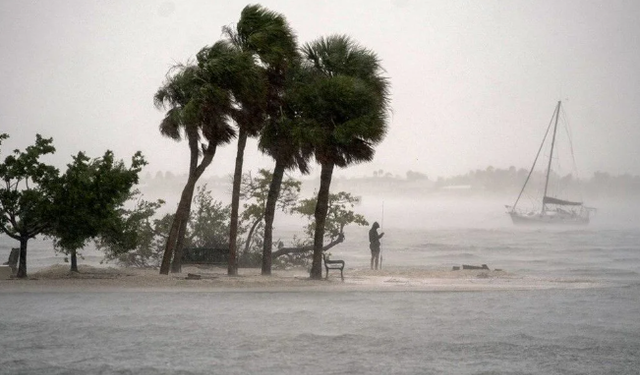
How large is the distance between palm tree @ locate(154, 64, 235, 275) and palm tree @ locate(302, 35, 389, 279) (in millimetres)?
3321

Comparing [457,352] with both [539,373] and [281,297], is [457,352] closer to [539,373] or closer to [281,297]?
[539,373]

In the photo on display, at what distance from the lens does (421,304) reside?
2545 centimetres

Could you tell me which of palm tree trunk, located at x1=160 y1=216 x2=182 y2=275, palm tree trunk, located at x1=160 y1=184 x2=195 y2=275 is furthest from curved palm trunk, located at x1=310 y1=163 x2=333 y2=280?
palm tree trunk, located at x1=160 y1=216 x2=182 y2=275

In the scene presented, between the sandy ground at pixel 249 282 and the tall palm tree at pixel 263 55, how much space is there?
280 centimetres

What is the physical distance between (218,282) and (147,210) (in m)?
8.34

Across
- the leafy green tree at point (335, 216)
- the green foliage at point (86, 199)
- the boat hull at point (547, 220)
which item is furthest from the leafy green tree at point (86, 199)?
the boat hull at point (547, 220)

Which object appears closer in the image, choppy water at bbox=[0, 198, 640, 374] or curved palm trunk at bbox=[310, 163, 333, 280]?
choppy water at bbox=[0, 198, 640, 374]

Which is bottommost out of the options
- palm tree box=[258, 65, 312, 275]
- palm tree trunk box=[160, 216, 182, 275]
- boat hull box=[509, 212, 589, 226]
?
palm tree trunk box=[160, 216, 182, 275]

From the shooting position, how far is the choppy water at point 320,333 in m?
15.8

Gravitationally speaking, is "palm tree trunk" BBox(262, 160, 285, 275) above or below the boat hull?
below

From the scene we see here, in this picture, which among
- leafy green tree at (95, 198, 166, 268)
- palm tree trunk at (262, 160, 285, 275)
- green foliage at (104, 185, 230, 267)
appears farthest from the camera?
green foliage at (104, 185, 230, 267)

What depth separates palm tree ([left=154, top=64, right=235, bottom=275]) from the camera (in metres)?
29.4

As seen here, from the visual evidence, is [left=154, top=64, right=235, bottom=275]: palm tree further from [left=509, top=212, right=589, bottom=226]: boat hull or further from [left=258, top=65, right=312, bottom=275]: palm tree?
[left=509, top=212, right=589, bottom=226]: boat hull

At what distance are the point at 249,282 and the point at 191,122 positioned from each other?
20.2ft
